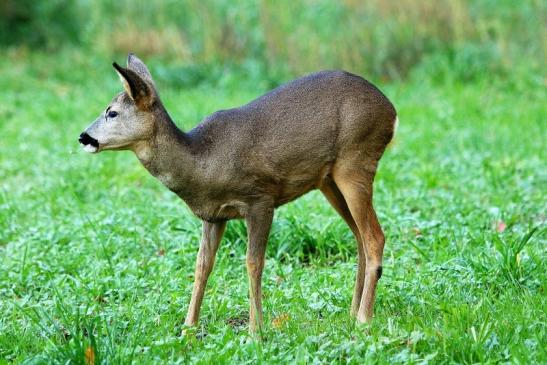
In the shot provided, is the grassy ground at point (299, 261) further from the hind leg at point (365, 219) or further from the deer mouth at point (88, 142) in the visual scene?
the deer mouth at point (88, 142)

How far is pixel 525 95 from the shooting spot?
11.5 metres

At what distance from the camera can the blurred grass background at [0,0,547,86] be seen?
12.7 m

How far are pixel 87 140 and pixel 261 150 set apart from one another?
0.90 m

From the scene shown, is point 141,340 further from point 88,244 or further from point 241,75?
point 241,75

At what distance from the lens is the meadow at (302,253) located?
4.53 meters

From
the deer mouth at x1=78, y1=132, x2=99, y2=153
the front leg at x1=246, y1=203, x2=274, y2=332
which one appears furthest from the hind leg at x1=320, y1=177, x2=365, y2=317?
the deer mouth at x1=78, y1=132, x2=99, y2=153

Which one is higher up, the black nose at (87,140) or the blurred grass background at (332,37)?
the blurred grass background at (332,37)

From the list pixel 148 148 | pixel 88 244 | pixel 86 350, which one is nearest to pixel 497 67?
pixel 88 244

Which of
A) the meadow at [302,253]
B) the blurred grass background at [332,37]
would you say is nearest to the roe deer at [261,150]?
the meadow at [302,253]

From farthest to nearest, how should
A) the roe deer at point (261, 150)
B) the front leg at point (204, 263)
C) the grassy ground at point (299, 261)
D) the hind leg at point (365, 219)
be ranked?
the front leg at point (204, 263) < the hind leg at point (365, 219) < the roe deer at point (261, 150) < the grassy ground at point (299, 261)

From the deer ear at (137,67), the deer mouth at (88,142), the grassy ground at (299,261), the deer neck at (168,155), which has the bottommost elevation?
the grassy ground at (299,261)

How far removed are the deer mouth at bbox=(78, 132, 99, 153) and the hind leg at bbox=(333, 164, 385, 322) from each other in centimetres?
126

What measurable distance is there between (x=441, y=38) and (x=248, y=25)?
9.63ft

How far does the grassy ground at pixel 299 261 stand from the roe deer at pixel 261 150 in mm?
388
